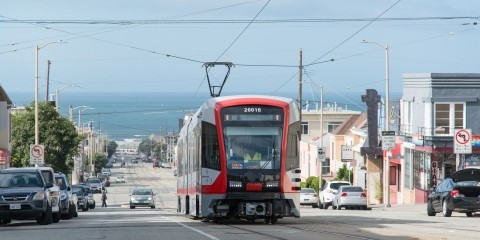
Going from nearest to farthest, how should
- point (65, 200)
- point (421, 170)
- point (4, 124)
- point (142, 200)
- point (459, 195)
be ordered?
point (459, 195) < point (65, 200) < point (421, 170) < point (4, 124) < point (142, 200)

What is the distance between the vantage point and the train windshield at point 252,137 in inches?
1158

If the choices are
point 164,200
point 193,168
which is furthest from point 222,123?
point 164,200

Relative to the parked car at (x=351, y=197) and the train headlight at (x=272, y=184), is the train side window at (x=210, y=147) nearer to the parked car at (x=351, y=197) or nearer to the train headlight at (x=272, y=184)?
the train headlight at (x=272, y=184)

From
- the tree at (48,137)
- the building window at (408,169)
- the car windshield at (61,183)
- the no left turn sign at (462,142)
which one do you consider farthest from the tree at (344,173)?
the car windshield at (61,183)

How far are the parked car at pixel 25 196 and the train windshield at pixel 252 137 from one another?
5.59 metres

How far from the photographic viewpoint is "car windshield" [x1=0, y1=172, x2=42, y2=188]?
104 feet

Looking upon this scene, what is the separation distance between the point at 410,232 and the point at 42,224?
11.5 meters

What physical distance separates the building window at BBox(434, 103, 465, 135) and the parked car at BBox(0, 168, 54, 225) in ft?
108

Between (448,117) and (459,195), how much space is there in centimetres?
2440

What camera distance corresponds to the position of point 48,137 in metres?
67.2

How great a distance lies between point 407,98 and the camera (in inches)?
2579

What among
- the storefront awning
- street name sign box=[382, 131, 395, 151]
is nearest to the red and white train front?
street name sign box=[382, 131, 395, 151]

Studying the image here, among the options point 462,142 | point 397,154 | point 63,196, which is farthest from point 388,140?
point 63,196

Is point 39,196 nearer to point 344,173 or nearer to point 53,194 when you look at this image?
point 53,194
